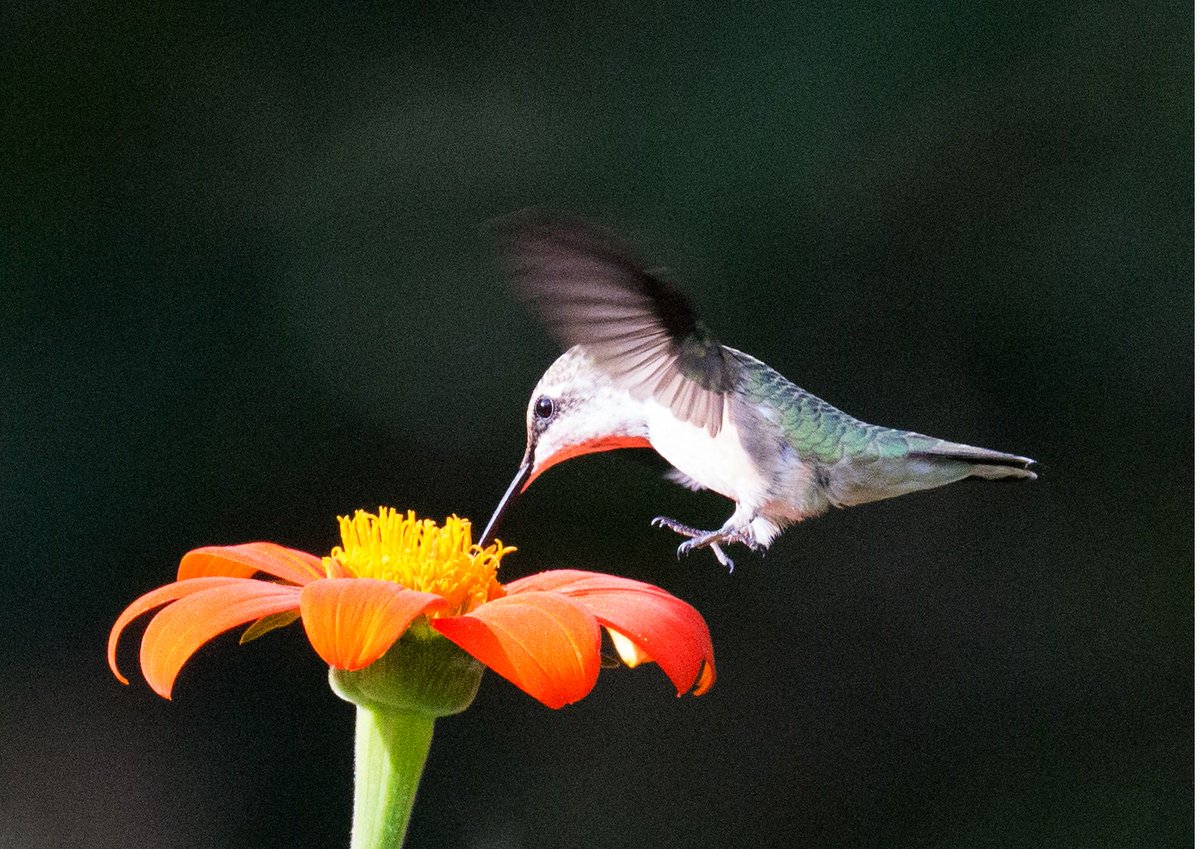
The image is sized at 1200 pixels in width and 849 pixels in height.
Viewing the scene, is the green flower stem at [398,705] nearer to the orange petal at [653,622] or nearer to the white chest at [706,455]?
the orange petal at [653,622]

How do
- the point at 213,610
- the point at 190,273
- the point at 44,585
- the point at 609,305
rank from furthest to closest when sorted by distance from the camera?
the point at 190,273 → the point at 44,585 → the point at 609,305 → the point at 213,610

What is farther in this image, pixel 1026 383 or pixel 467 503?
pixel 1026 383

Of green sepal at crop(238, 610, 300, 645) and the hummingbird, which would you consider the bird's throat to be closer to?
the hummingbird

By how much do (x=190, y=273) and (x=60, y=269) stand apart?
0.16m

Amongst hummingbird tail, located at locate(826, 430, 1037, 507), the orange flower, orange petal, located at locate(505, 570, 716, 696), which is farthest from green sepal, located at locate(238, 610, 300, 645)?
hummingbird tail, located at locate(826, 430, 1037, 507)

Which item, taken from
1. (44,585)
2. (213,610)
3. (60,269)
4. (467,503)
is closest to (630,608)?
(213,610)

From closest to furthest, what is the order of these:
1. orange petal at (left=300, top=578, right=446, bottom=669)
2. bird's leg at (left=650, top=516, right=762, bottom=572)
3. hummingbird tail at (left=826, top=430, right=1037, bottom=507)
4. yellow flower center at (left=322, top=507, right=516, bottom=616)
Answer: orange petal at (left=300, top=578, right=446, bottom=669)
yellow flower center at (left=322, top=507, right=516, bottom=616)
bird's leg at (left=650, top=516, right=762, bottom=572)
hummingbird tail at (left=826, top=430, right=1037, bottom=507)

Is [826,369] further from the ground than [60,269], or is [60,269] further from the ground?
[60,269]

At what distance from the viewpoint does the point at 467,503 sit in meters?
1.77

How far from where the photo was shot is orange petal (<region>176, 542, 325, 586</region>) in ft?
2.26

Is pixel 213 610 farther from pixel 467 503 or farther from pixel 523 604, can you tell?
pixel 467 503

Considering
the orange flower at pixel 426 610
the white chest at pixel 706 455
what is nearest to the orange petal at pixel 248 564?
the orange flower at pixel 426 610

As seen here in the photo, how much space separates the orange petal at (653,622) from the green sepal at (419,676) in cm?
4

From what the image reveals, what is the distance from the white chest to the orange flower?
116 millimetres
